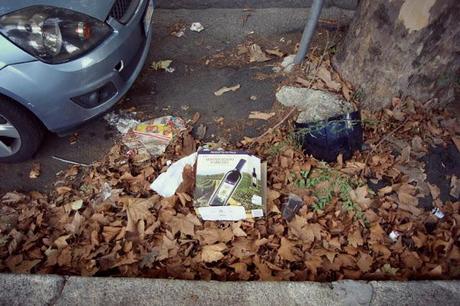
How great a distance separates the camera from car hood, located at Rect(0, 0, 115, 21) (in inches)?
86.3

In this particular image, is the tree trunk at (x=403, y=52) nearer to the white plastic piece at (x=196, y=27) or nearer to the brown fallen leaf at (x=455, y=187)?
the brown fallen leaf at (x=455, y=187)

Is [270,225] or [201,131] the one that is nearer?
[270,225]

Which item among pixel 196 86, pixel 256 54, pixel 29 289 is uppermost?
pixel 256 54

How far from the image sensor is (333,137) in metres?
2.68

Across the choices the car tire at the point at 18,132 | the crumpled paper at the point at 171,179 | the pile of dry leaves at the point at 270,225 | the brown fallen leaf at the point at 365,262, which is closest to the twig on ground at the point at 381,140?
the pile of dry leaves at the point at 270,225

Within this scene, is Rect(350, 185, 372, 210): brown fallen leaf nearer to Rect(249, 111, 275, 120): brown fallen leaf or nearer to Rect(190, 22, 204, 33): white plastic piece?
Rect(249, 111, 275, 120): brown fallen leaf

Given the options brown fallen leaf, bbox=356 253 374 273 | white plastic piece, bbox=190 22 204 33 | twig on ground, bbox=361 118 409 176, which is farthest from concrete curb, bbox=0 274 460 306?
white plastic piece, bbox=190 22 204 33

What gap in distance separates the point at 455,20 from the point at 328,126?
42.7 inches

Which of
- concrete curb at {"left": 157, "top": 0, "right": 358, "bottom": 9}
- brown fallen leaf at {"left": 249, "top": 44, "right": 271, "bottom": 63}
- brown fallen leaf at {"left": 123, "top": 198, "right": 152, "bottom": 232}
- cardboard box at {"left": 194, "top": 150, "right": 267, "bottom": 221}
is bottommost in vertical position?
brown fallen leaf at {"left": 123, "top": 198, "right": 152, "bottom": 232}

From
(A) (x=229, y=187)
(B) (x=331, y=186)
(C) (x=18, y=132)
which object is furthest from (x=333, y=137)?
(C) (x=18, y=132)

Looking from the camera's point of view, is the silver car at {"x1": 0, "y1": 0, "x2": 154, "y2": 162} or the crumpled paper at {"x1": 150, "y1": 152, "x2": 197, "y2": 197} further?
the crumpled paper at {"x1": 150, "y1": 152, "x2": 197, "y2": 197}

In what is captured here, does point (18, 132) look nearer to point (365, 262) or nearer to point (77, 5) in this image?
point (77, 5)

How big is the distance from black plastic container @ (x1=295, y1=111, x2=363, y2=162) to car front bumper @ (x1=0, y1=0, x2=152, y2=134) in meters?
1.46

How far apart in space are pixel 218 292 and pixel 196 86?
199cm
